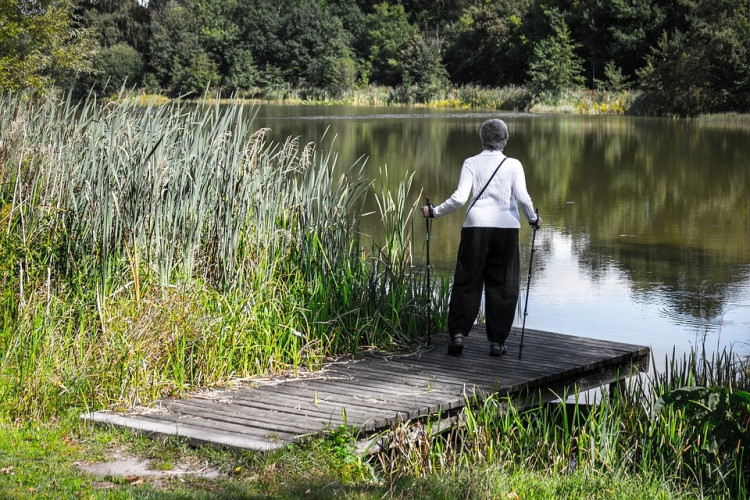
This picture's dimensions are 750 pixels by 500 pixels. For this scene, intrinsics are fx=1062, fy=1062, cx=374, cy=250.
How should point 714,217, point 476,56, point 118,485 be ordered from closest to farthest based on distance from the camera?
point 118,485 → point 714,217 → point 476,56

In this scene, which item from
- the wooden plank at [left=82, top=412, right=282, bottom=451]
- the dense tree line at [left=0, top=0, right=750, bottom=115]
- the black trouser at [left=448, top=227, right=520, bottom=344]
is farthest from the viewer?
the dense tree line at [left=0, top=0, right=750, bottom=115]

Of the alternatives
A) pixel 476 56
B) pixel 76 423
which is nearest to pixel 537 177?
pixel 76 423

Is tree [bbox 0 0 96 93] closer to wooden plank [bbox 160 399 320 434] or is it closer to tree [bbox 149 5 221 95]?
wooden plank [bbox 160 399 320 434]

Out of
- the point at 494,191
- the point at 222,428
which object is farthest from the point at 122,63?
the point at 222,428

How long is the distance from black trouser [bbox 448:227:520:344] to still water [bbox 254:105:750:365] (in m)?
1.25

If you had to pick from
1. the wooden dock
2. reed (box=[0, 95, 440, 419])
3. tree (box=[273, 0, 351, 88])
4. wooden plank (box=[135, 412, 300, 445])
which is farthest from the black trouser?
tree (box=[273, 0, 351, 88])

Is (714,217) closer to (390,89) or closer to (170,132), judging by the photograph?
(170,132)

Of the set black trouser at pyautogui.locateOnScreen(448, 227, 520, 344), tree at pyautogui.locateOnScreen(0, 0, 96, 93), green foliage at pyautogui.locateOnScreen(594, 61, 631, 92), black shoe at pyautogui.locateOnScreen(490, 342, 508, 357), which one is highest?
green foliage at pyautogui.locateOnScreen(594, 61, 631, 92)

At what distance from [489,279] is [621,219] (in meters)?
10.7

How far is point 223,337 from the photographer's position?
6332 mm

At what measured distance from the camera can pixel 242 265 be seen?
6.96 meters

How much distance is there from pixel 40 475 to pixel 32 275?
230cm

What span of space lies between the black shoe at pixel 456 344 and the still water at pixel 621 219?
1.52 meters

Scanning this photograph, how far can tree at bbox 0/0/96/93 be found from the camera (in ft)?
62.1
